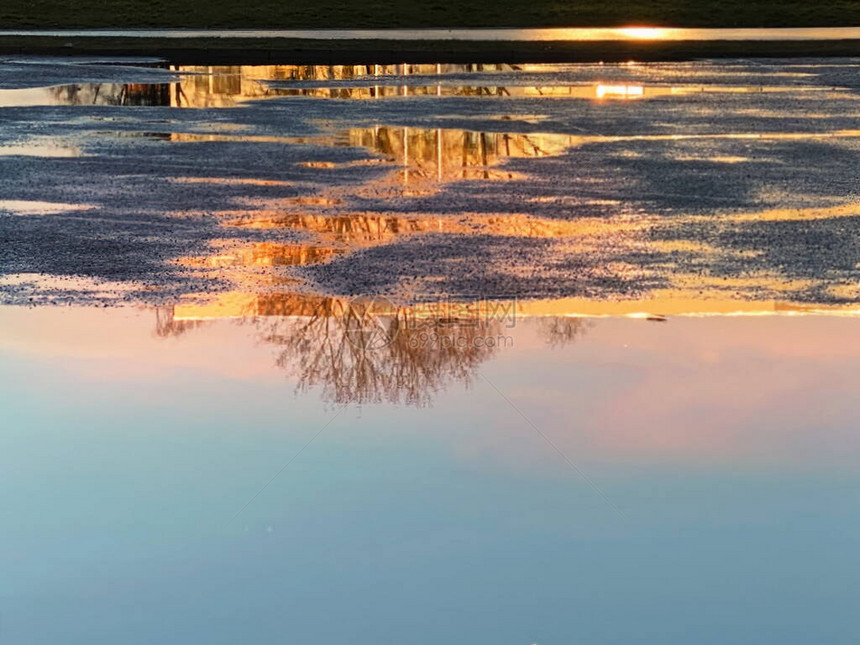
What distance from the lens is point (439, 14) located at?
170ft

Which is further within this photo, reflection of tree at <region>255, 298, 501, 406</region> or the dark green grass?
the dark green grass

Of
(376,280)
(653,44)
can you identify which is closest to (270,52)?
(653,44)

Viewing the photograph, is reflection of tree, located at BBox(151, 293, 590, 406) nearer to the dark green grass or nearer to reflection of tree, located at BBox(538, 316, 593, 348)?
reflection of tree, located at BBox(538, 316, 593, 348)

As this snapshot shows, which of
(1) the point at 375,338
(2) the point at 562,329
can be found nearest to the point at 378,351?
(1) the point at 375,338

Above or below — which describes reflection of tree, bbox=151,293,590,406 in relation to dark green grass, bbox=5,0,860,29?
below

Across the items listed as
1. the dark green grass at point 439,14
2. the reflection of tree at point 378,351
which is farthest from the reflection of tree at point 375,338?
the dark green grass at point 439,14

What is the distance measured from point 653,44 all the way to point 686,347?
30.6 meters

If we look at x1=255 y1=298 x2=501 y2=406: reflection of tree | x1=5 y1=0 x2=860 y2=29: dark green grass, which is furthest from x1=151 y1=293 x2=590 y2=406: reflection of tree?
x1=5 y1=0 x2=860 y2=29: dark green grass

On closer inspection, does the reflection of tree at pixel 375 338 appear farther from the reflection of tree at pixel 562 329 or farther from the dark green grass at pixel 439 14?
the dark green grass at pixel 439 14

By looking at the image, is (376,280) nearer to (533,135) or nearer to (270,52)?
(533,135)

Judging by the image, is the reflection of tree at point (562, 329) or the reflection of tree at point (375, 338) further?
the reflection of tree at point (562, 329)

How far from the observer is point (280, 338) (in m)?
9.31

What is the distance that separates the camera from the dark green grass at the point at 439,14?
168 ft

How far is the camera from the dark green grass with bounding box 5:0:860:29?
51.2 metres
